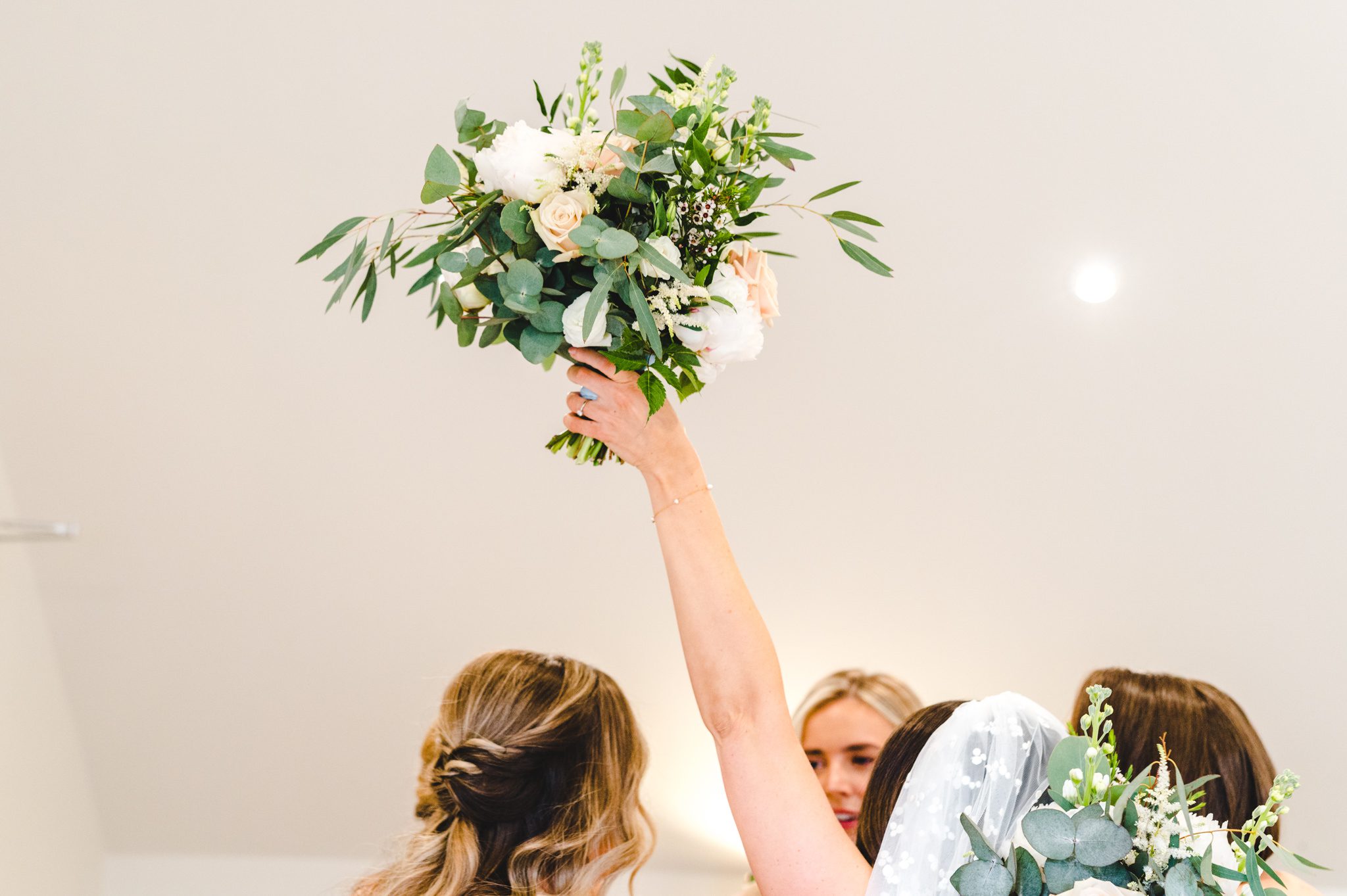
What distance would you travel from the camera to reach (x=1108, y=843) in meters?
0.96

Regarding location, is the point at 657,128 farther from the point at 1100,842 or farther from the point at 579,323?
the point at 1100,842

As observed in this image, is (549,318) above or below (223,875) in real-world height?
above

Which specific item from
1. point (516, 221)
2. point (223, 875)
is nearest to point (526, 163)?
point (516, 221)

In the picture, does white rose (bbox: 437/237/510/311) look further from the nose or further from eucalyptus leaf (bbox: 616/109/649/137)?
the nose

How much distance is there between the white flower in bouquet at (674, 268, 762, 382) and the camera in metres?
1.33

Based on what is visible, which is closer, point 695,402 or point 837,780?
Answer: point 695,402

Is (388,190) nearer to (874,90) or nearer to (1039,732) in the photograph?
(874,90)

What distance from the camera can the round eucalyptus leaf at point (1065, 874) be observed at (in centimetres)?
98

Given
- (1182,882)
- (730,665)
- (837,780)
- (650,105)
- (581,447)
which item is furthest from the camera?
(837,780)

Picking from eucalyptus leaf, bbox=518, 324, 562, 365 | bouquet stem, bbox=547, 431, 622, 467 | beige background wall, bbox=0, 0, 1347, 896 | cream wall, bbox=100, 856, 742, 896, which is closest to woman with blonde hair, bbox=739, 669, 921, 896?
beige background wall, bbox=0, 0, 1347, 896

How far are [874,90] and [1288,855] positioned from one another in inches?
74.7

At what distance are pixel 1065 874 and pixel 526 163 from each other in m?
0.93

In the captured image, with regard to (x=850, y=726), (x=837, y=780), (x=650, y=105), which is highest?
(x=650, y=105)

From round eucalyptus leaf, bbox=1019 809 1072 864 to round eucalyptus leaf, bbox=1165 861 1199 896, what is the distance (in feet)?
0.26
